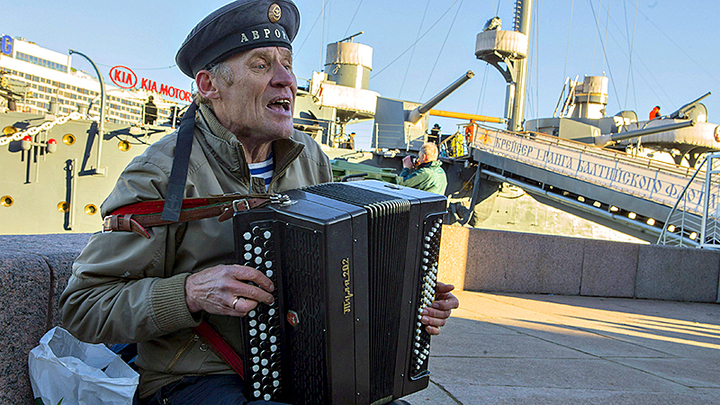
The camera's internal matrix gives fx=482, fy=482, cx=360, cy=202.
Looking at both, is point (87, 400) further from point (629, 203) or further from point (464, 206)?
point (464, 206)

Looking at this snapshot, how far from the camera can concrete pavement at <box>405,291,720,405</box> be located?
2779 millimetres

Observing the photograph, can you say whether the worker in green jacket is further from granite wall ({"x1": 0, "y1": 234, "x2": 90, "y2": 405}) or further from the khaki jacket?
granite wall ({"x1": 0, "y1": 234, "x2": 90, "y2": 405})

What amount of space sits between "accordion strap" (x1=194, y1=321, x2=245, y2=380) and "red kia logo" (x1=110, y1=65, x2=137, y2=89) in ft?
55.2

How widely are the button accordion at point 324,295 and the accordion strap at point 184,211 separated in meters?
0.06

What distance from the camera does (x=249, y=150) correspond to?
213cm

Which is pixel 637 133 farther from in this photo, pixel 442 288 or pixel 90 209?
pixel 442 288

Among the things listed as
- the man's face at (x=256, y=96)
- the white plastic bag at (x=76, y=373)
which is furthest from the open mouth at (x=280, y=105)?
the white plastic bag at (x=76, y=373)

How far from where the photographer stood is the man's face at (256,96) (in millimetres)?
1975

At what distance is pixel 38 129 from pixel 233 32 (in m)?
15.1

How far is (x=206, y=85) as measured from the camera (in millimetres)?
2035

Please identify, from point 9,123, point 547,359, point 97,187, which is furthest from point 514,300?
point 9,123

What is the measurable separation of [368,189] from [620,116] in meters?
30.9

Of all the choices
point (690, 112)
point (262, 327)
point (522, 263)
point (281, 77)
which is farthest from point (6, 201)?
point (690, 112)

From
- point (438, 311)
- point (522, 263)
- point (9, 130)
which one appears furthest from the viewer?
point (9, 130)
